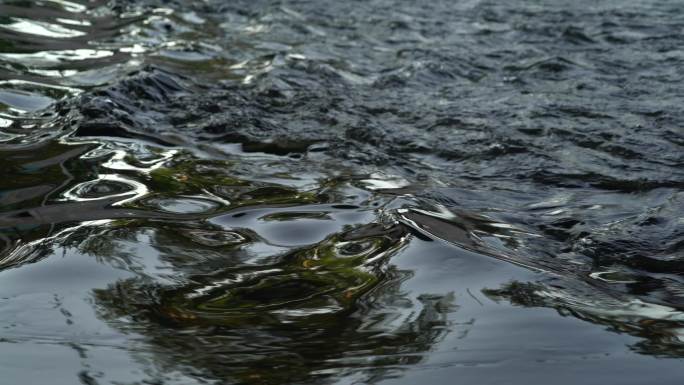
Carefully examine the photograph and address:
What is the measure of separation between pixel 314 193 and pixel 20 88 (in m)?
2.12

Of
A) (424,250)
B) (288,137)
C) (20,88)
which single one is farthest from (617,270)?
(20,88)

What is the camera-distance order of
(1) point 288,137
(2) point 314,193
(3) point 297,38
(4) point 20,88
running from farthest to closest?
1. (3) point 297,38
2. (4) point 20,88
3. (1) point 288,137
4. (2) point 314,193

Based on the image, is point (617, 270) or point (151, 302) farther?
point (617, 270)

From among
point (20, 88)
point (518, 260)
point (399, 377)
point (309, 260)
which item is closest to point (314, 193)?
point (309, 260)

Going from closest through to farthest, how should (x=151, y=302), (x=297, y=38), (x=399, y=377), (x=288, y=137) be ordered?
(x=399, y=377) → (x=151, y=302) → (x=288, y=137) → (x=297, y=38)

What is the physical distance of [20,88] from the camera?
4434 mm

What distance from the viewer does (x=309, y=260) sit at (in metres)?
2.50

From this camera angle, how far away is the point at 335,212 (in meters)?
2.94

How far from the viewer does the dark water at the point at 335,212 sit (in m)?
1.94

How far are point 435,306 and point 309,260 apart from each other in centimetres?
47

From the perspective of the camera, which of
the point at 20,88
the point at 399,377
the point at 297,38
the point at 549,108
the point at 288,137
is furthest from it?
the point at 297,38

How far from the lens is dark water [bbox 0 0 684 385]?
1943mm

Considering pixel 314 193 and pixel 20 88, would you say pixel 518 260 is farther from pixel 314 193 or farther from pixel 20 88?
pixel 20 88

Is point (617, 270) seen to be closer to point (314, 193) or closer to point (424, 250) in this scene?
point (424, 250)
